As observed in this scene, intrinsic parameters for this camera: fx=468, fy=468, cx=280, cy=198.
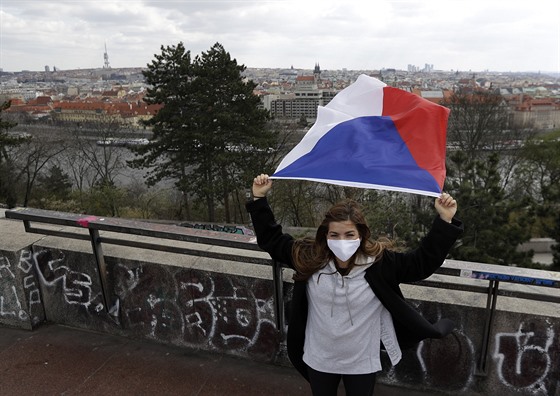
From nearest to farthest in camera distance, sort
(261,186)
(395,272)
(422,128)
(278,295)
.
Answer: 1. (395,272)
2. (261,186)
3. (422,128)
4. (278,295)

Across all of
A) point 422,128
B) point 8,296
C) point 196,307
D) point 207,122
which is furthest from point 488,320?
point 207,122

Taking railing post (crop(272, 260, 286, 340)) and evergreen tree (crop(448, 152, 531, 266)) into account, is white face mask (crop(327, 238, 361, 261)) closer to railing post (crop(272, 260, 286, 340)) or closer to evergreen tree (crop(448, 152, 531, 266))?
railing post (crop(272, 260, 286, 340))

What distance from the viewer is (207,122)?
25.9 m

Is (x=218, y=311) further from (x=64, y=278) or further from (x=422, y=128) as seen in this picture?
(x=422, y=128)

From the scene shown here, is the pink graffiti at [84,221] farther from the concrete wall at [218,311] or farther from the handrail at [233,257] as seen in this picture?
the concrete wall at [218,311]

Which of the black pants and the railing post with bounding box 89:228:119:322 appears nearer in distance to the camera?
the black pants

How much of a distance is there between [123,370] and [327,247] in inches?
76.7

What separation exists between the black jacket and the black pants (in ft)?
0.50

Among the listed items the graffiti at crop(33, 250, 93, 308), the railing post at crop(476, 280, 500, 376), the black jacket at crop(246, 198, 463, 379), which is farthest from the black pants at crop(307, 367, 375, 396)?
the graffiti at crop(33, 250, 93, 308)

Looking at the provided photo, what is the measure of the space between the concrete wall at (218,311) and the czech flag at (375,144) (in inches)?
35.8

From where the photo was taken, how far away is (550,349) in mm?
2656

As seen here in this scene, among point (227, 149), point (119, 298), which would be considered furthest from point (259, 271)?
point (227, 149)

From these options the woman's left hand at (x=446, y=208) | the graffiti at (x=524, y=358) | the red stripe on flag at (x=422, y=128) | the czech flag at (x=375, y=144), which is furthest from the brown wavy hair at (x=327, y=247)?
the graffiti at (x=524, y=358)

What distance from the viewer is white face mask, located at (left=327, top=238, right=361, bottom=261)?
2.09 m
